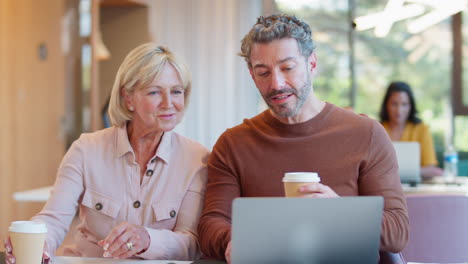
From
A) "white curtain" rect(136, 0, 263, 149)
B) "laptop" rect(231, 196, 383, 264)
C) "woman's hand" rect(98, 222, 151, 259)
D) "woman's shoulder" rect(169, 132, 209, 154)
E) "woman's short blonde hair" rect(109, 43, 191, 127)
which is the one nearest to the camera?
"laptop" rect(231, 196, 383, 264)

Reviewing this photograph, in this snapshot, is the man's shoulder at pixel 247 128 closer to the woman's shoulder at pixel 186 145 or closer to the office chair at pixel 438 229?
the woman's shoulder at pixel 186 145

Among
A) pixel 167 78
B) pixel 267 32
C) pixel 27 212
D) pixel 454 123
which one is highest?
pixel 267 32

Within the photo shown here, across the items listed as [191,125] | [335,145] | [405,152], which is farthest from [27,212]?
[335,145]

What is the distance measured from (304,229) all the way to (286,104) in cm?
59

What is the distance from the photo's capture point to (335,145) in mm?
1921

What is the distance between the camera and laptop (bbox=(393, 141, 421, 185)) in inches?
157

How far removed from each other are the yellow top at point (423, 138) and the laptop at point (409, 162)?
782 mm

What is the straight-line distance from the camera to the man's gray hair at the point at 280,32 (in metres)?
1.86

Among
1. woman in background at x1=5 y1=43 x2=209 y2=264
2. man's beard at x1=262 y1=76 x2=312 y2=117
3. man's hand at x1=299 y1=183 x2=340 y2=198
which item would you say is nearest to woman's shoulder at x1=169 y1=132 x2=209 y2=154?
woman in background at x1=5 y1=43 x2=209 y2=264

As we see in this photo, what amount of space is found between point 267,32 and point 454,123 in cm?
580

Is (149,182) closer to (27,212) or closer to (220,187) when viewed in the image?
(220,187)

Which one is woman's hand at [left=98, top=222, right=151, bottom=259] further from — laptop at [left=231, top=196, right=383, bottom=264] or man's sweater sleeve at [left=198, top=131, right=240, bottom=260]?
laptop at [left=231, top=196, right=383, bottom=264]

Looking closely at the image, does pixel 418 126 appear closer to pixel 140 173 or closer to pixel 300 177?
pixel 140 173

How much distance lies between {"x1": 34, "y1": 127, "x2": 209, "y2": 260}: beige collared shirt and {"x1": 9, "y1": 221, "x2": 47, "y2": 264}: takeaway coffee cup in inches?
17.0
